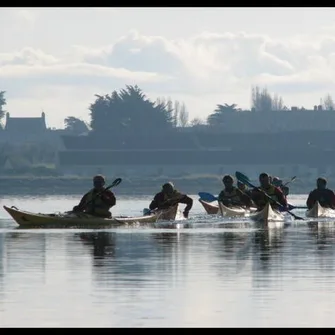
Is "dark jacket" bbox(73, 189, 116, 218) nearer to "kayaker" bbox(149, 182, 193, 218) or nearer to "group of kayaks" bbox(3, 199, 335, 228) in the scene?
"group of kayaks" bbox(3, 199, 335, 228)

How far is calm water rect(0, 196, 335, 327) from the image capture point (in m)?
21.0

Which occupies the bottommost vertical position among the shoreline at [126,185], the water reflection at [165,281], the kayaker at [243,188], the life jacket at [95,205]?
the water reflection at [165,281]

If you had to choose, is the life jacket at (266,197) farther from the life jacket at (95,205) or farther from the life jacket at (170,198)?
the life jacket at (95,205)

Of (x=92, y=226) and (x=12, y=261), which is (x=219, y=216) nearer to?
(x=92, y=226)

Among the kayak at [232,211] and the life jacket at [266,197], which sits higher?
the life jacket at [266,197]

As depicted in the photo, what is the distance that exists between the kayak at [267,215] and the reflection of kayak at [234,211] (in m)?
2.16

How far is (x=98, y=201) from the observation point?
43.6m

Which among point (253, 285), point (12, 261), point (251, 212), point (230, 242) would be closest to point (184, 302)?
point (253, 285)

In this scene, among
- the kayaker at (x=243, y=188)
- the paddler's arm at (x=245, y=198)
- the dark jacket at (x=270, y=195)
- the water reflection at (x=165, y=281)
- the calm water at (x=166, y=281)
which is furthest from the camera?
the kayaker at (x=243, y=188)

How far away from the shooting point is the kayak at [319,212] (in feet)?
168

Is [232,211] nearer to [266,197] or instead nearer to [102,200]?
[266,197]

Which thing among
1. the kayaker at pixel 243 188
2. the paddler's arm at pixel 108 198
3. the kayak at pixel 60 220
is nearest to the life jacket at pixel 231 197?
the kayaker at pixel 243 188
